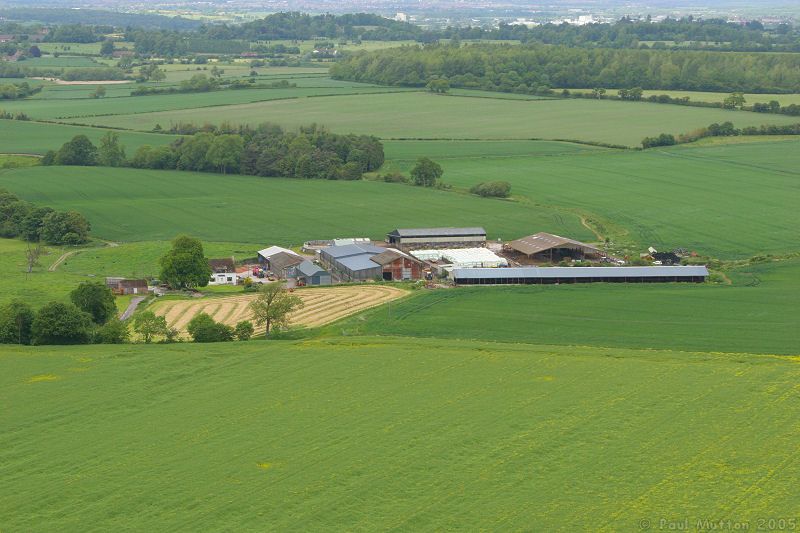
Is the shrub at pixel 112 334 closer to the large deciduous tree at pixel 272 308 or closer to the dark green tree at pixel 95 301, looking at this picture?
the dark green tree at pixel 95 301

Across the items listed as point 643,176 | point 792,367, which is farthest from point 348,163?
point 792,367

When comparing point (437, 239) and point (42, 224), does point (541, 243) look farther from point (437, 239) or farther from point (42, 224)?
point (42, 224)

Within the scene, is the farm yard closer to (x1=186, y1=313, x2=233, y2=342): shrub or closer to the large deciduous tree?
(x1=186, y1=313, x2=233, y2=342): shrub

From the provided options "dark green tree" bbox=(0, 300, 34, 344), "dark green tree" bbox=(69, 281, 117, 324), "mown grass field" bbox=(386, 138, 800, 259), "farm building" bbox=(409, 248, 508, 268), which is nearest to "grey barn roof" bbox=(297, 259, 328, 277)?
"farm building" bbox=(409, 248, 508, 268)

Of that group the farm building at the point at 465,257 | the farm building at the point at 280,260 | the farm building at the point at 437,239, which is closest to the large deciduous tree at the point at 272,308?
the farm building at the point at 280,260

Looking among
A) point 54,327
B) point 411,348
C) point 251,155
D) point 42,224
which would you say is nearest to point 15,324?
point 54,327

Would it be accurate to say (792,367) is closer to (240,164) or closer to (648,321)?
(648,321)
